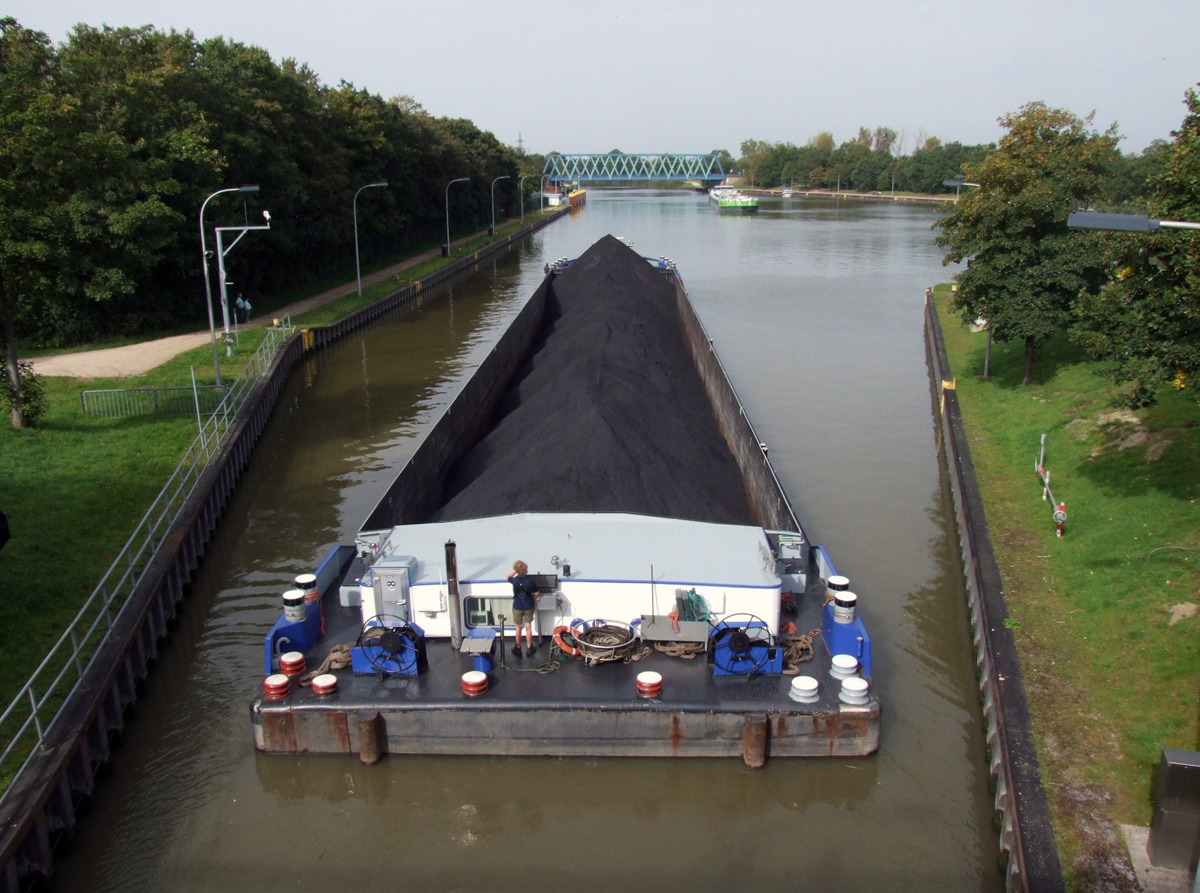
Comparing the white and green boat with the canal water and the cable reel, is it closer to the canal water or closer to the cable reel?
the canal water

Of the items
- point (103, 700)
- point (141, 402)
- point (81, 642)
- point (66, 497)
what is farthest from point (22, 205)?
point (103, 700)

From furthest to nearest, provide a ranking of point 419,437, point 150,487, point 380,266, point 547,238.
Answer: point 547,238 < point 380,266 < point 419,437 < point 150,487

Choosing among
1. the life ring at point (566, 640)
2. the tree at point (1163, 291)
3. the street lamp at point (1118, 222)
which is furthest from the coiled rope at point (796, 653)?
the tree at point (1163, 291)

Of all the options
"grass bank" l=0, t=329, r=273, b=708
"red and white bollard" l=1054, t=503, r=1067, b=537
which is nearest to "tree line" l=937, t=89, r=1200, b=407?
"red and white bollard" l=1054, t=503, r=1067, b=537

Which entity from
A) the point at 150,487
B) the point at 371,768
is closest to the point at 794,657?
the point at 371,768

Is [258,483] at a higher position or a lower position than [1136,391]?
lower

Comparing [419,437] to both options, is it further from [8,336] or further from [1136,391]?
[1136,391]
